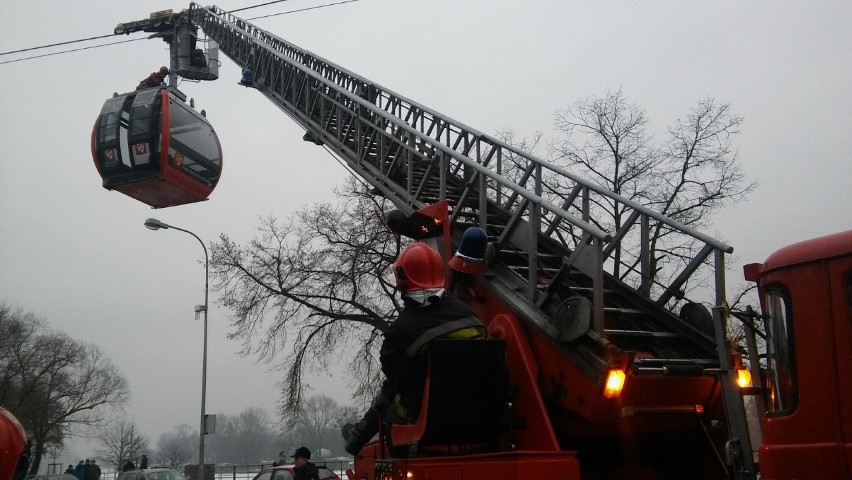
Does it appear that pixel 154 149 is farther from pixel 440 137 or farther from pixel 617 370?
pixel 617 370

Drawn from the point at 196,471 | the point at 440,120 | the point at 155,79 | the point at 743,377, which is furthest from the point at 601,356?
the point at 196,471

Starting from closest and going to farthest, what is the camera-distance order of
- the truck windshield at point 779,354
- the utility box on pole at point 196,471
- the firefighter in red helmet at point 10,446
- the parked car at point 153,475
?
1. the firefighter in red helmet at point 10,446
2. the truck windshield at point 779,354
3. the parked car at point 153,475
4. the utility box on pole at point 196,471

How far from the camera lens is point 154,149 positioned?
14.9 m

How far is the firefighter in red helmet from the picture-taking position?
3164 mm

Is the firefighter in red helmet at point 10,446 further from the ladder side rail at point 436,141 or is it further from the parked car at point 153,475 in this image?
the parked car at point 153,475

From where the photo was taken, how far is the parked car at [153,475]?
20453 mm

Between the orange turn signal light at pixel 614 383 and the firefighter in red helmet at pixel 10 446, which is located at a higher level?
the orange turn signal light at pixel 614 383

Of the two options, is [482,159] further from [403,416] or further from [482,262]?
[403,416]

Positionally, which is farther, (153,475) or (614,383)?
(153,475)

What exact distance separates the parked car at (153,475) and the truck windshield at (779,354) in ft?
65.4

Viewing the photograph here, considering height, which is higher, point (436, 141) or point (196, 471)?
point (436, 141)

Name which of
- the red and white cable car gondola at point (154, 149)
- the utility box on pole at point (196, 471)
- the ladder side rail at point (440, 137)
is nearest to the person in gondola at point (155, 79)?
the red and white cable car gondola at point (154, 149)

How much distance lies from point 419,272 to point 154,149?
10992 mm

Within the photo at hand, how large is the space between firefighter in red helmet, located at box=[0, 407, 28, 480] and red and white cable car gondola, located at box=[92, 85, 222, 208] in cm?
1211
